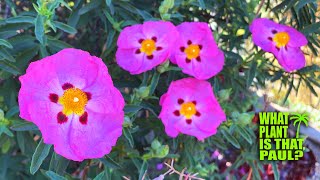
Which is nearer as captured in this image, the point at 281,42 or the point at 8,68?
the point at 8,68

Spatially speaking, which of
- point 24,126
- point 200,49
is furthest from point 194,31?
point 24,126

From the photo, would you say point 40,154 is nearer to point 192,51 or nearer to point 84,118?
point 84,118

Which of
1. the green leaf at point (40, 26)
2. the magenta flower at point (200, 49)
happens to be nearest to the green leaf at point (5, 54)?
the green leaf at point (40, 26)

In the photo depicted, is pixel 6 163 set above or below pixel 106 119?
below

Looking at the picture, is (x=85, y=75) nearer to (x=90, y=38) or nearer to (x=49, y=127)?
(x=49, y=127)

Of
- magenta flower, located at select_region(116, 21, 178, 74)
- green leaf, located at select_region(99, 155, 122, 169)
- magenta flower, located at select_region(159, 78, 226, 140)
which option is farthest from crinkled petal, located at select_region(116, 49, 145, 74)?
green leaf, located at select_region(99, 155, 122, 169)

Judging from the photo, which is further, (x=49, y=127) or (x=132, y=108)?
(x=132, y=108)

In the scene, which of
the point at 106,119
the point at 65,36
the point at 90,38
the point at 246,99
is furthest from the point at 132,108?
the point at 246,99
